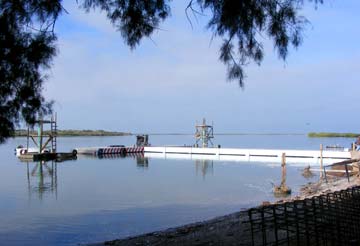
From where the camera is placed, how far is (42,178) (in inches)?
1282

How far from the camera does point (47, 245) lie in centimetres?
1277

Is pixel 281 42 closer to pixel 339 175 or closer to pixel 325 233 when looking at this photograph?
pixel 325 233

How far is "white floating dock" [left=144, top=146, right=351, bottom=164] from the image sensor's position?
138 ft

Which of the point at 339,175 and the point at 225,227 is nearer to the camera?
the point at 225,227

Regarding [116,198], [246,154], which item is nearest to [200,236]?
[116,198]

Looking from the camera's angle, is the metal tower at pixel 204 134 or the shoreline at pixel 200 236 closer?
the shoreline at pixel 200 236

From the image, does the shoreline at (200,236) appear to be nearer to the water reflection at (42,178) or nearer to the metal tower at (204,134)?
the water reflection at (42,178)

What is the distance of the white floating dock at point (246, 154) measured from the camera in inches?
1656

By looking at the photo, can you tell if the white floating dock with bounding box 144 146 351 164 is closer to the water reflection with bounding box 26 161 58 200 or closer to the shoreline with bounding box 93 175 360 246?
the water reflection with bounding box 26 161 58 200

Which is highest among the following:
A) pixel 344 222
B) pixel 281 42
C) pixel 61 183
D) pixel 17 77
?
pixel 281 42

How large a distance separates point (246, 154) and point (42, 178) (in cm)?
2472

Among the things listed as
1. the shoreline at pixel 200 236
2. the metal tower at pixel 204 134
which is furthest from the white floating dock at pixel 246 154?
the shoreline at pixel 200 236

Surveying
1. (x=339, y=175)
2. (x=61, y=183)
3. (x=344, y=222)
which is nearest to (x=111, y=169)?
(x=61, y=183)

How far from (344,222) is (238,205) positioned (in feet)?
43.0
